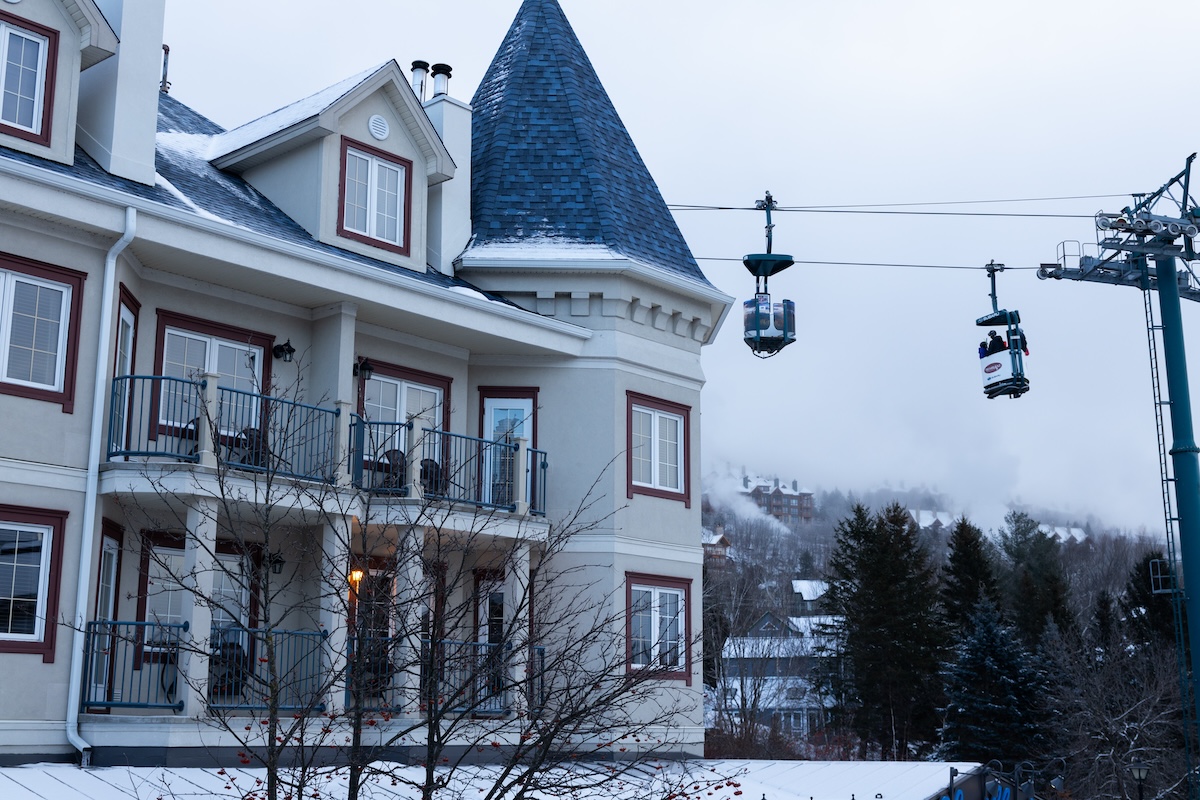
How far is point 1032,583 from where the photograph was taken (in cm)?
5247

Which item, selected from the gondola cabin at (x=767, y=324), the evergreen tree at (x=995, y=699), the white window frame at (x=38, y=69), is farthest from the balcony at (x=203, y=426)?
the evergreen tree at (x=995, y=699)

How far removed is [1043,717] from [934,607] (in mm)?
12821

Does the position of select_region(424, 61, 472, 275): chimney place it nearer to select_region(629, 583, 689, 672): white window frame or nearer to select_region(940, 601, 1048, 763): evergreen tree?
select_region(629, 583, 689, 672): white window frame

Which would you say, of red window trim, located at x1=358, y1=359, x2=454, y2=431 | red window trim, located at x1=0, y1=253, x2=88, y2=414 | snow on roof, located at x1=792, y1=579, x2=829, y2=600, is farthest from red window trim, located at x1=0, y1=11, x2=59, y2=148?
snow on roof, located at x1=792, y1=579, x2=829, y2=600

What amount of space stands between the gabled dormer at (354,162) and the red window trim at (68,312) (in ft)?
13.5

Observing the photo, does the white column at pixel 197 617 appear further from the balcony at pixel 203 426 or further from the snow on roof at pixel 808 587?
the snow on roof at pixel 808 587

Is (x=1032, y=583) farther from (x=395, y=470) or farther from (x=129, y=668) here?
(x=129, y=668)

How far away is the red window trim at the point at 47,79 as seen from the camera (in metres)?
14.8

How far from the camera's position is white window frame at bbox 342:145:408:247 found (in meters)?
18.6

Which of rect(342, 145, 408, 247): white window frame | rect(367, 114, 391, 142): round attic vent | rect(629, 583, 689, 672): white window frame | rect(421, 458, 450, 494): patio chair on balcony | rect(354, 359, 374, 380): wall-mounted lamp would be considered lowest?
rect(629, 583, 689, 672): white window frame

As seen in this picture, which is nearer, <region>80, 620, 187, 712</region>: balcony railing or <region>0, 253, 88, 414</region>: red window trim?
<region>80, 620, 187, 712</region>: balcony railing

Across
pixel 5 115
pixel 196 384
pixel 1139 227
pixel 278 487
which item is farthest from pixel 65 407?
pixel 1139 227

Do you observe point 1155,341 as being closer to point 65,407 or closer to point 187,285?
point 187,285

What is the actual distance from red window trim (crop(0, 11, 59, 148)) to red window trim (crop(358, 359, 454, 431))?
5228 mm
